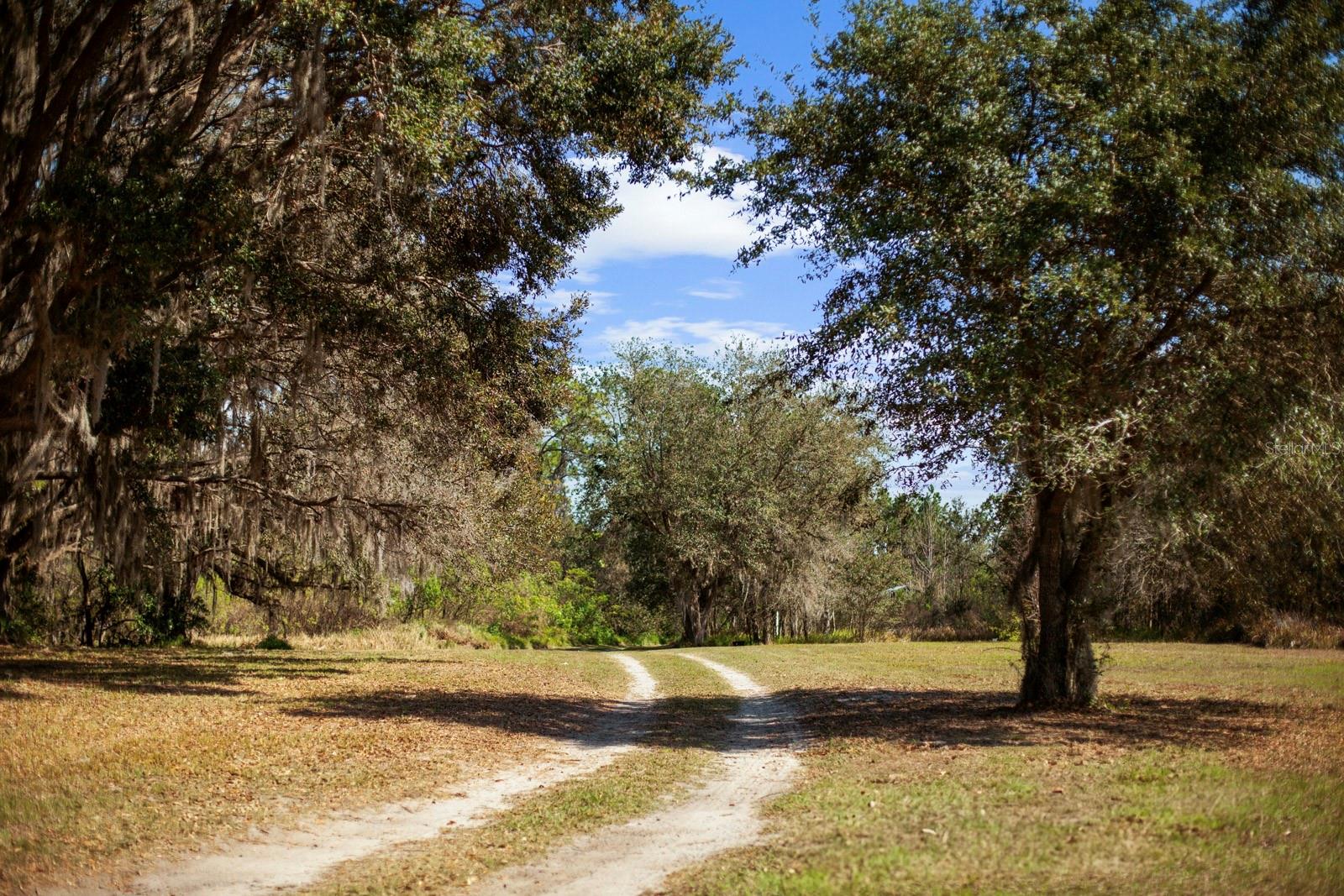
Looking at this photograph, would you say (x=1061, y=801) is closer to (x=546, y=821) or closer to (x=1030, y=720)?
(x=546, y=821)

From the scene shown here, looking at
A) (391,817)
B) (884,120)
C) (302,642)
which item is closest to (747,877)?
(391,817)

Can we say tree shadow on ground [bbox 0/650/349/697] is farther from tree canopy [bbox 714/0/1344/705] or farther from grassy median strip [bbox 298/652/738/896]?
tree canopy [bbox 714/0/1344/705]

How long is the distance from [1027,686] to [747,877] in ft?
29.9

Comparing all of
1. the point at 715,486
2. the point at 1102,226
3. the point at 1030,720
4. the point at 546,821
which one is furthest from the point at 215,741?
the point at 715,486

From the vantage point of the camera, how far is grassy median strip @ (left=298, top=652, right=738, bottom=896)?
20.8ft

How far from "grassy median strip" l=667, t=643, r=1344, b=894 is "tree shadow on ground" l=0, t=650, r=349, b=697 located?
10373mm

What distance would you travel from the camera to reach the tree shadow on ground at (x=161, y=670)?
16250mm

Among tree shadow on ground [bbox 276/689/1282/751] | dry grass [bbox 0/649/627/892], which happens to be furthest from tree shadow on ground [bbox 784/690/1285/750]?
dry grass [bbox 0/649/627/892]

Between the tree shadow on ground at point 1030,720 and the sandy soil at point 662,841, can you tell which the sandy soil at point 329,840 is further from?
the tree shadow on ground at point 1030,720

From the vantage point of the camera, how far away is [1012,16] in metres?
13.0

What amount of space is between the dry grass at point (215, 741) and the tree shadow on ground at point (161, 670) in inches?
2.3

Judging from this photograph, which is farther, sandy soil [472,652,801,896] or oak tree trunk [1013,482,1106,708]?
oak tree trunk [1013,482,1106,708]

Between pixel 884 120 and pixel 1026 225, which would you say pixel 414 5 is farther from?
pixel 1026 225

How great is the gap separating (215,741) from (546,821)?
17.1 feet
